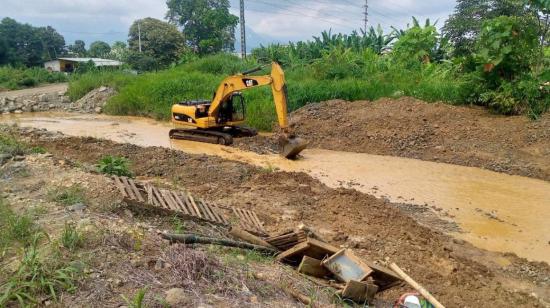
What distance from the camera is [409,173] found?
10969 millimetres

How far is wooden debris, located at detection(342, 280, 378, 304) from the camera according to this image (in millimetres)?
4387

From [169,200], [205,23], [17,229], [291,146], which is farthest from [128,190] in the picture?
[205,23]

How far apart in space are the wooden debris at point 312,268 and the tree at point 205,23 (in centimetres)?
3500

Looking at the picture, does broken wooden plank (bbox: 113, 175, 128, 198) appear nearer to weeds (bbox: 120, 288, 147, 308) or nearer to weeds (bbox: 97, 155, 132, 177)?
weeds (bbox: 97, 155, 132, 177)

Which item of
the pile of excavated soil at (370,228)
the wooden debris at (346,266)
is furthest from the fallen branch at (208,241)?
the pile of excavated soil at (370,228)

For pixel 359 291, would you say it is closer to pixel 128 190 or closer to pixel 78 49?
pixel 128 190

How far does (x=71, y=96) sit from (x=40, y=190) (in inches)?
821

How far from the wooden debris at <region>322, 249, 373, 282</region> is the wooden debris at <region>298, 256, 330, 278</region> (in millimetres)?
69

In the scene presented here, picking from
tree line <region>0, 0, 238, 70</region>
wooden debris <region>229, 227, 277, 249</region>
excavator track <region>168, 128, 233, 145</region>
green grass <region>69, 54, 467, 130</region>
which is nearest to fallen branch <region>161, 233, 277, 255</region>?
wooden debris <region>229, 227, 277, 249</region>

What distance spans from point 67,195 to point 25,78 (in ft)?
107

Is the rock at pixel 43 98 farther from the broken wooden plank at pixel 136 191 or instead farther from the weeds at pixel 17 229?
the weeds at pixel 17 229

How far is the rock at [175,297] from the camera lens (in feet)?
11.3

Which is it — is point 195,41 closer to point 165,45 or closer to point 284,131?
point 165,45

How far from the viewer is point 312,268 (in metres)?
4.84
